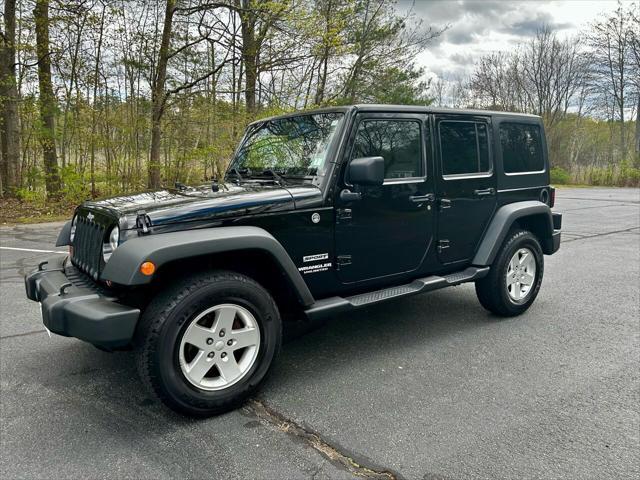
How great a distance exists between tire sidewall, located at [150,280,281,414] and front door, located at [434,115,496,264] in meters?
1.75

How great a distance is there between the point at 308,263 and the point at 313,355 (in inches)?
33.3

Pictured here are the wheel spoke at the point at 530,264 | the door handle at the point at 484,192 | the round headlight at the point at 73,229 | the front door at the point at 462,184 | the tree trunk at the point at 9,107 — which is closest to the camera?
the round headlight at the point at 73,229

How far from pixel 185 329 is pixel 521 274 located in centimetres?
332

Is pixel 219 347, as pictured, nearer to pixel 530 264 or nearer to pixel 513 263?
pixel 513 263

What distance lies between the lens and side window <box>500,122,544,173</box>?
4387 mm

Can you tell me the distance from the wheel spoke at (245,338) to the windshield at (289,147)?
118cm

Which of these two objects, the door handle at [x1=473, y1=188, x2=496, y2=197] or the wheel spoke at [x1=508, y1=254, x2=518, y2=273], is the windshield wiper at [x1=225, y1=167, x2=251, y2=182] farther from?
the wheel spoke at [x1=508, y1=254, x2=518, y2=273]

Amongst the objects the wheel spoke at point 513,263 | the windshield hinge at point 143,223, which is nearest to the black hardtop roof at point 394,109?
the wheel spoke at point 513,263

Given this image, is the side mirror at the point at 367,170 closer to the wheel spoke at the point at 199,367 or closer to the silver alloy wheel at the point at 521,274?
the wheel spoke at the point at 199,367

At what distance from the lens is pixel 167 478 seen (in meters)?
2.15

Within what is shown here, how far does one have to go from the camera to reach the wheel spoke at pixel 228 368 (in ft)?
9.01

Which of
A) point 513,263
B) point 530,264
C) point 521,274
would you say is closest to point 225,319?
point 513,263

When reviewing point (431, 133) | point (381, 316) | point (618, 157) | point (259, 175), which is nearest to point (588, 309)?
point (381, 316)

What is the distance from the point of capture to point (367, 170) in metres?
3.08
